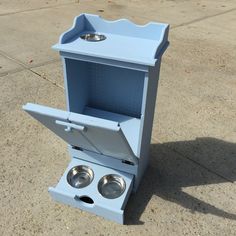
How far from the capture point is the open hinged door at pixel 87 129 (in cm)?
179

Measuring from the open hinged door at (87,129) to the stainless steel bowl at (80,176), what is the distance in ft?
1.08

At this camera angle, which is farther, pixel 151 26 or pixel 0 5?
pixel 0 5

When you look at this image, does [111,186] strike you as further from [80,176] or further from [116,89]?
[116,89]

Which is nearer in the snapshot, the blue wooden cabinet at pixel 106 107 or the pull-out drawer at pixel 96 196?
the blue wooden cabinet at pixel 106 107

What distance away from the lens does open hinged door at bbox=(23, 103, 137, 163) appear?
5.88ft

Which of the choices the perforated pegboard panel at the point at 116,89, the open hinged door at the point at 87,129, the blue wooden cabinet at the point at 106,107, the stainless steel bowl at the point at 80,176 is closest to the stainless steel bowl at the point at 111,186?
the blue wooden cabinet at the point at 106,107

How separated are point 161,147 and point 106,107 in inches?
27.2

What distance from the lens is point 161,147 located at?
2998mm

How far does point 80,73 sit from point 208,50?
315 cm

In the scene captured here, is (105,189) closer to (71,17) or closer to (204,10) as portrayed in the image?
(71,17)

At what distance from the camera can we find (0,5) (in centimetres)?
707

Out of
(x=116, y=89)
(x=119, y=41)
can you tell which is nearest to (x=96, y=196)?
(x=116, y=89)

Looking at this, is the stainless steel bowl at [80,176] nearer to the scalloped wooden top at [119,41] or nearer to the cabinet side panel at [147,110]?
the cabinet side panel at [147,110]

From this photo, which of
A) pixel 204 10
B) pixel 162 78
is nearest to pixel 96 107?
pixel 162 78
